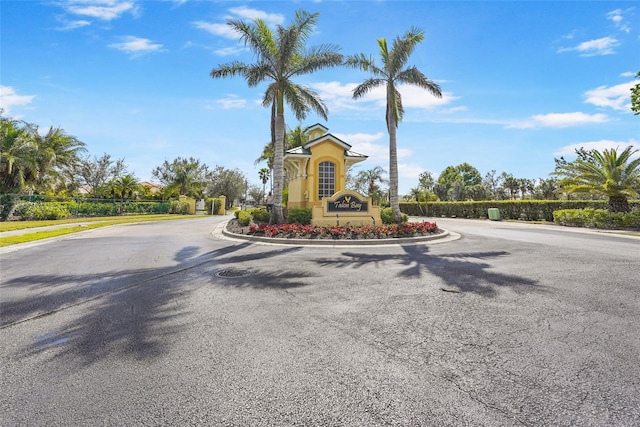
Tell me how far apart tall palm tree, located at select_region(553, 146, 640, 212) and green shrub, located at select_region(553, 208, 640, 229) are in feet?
4.53

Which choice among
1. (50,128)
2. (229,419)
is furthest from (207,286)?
(50,128)

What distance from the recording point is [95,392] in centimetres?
268

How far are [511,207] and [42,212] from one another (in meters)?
39.9

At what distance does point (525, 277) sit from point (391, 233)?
7.40 metres

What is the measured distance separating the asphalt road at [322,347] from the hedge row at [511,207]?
20.9 metres

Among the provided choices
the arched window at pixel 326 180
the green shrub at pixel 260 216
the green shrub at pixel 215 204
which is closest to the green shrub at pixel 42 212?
the green shrub at pixel 260 216

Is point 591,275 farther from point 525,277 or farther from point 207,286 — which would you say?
point 207,286

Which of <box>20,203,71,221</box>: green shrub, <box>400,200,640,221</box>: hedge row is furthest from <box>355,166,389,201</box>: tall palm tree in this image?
<box>20,203,71,221</box>: green shrub

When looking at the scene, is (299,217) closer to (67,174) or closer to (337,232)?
(337,232)

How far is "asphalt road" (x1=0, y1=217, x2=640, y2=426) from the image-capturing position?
245 centimetres

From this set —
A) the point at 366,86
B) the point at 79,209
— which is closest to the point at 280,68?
the point at 366,86

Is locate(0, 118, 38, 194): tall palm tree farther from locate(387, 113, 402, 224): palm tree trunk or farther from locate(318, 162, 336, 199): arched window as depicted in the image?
locate(387, 113, 402, 224): palm tree trunk

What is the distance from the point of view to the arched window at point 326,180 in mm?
20859

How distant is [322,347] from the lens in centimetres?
350
